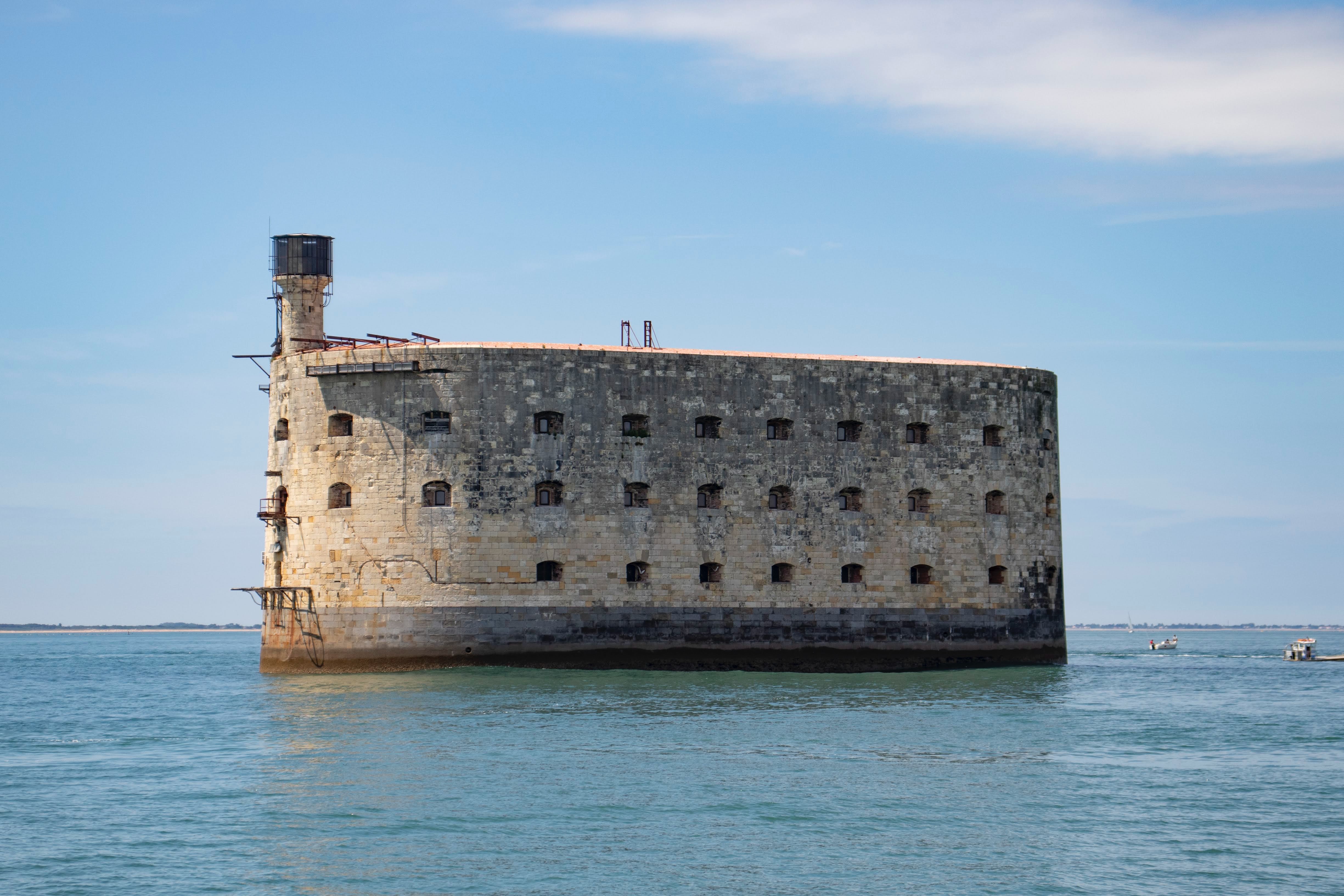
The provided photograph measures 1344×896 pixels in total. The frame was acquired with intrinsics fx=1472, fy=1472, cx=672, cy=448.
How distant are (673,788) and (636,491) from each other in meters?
14.5

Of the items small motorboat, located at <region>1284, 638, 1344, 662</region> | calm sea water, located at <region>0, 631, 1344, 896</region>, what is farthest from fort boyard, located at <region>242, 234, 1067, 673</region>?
small motorboat, located at <region>1284, 638, 1344, 662</region>

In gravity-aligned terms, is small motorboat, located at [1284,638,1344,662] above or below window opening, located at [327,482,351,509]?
below

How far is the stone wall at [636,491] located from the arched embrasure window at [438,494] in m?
0.16

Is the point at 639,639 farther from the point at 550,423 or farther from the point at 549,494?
the point at 550,423

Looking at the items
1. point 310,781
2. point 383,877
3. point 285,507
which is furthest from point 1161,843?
point 285,507

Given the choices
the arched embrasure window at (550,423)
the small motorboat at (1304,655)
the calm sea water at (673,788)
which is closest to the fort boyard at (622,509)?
the arched embrasure window at (550,423)

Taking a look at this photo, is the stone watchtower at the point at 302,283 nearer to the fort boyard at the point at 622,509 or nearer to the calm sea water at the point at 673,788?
the fort boyard at the point at 622,509

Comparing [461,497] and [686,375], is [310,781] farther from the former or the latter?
[686,375]

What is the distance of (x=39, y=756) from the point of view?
2455cm

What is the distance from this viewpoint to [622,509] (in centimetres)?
3372

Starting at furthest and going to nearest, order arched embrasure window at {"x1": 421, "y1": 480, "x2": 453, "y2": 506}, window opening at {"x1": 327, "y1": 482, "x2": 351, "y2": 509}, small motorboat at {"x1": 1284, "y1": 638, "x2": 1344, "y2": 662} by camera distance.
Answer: small motorboat at {"x1": 1284, "y1": 638, "x2": 1344, "y2": 662} < window opening at {"x1": 327, "y1": 482, "x2": 351, "y2": 509} < arched embrasure window at {"x1": 421, "y1": 480, "x2": 453, "y2": 506}

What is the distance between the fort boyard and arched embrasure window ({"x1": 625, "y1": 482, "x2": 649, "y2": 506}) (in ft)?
0.19

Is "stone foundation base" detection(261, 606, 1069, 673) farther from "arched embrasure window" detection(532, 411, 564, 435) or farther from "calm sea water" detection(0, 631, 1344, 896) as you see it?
"arched embrasure window" detection(532, 411, 564, 435)

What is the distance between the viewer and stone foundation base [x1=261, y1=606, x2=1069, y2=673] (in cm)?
3278
